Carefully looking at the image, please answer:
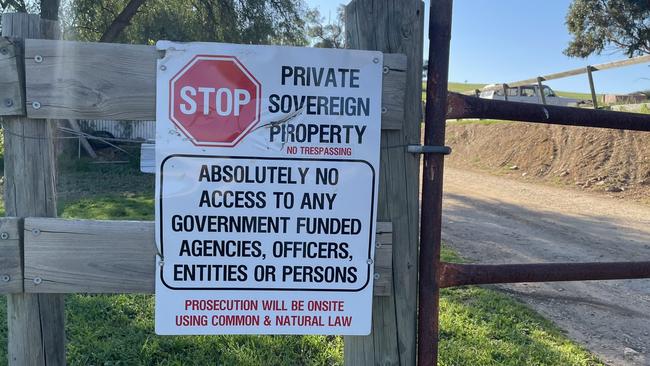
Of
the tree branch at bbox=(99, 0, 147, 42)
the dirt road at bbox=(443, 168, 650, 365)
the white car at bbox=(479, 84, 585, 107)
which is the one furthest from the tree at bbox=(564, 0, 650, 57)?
the tree branch at bbox=(99, 0, 147, 42)

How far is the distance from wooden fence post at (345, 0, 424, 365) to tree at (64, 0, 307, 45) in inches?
577

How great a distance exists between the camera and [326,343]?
3.71m

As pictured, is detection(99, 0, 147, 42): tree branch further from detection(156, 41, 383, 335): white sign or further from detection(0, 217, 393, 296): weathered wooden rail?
detection(156, 41, 383, 335): white sign

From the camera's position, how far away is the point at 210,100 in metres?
1.88

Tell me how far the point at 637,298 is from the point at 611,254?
1.74 meters

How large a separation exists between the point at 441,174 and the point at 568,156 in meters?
13.5

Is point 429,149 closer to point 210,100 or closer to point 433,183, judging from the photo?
point 433,183

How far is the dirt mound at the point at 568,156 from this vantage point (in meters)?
12.3

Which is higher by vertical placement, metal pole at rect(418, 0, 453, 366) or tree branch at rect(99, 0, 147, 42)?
tree branch at rect(99, 0, 147, 42)

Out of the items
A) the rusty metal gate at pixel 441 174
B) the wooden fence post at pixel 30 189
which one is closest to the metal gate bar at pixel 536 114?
the rusty metal gate at pixel 441 174

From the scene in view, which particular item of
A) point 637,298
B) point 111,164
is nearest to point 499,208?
point 637,298

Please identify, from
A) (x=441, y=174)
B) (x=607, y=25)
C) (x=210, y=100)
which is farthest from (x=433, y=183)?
(x=607, y=25)

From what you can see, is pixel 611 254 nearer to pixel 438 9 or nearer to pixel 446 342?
pixel 446 342

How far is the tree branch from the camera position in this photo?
53.1 ft
